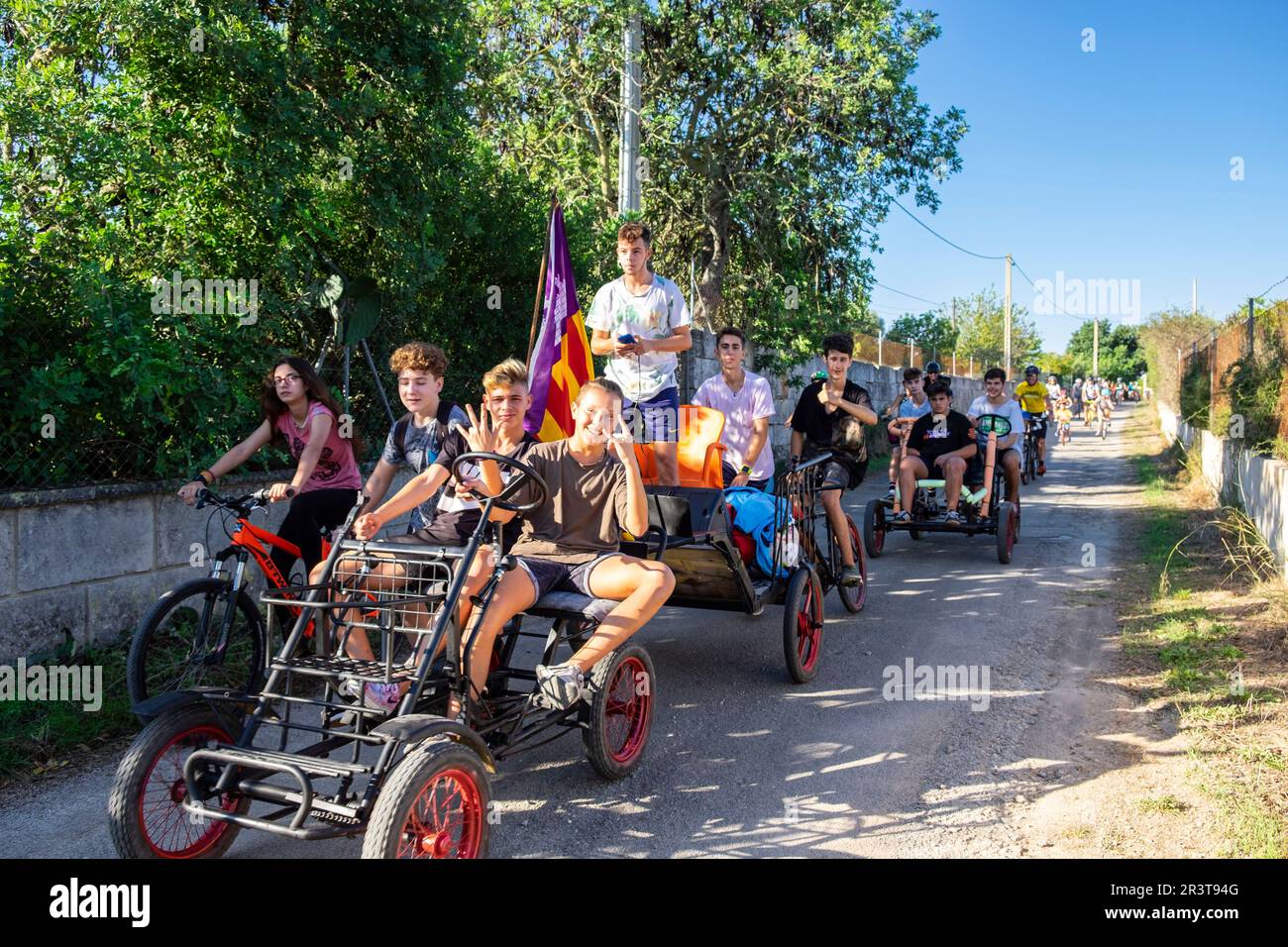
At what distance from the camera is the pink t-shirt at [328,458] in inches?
225

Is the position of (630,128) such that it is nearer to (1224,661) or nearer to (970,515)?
(970,515)

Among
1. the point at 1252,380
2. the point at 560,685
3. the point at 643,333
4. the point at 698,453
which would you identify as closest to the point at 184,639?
the point at 560,685

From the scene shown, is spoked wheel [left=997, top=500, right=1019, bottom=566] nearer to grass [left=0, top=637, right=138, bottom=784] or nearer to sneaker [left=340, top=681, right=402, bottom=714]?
sneaker [left=340, top=681, right=402, bottom=714]

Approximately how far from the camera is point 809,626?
610 cm

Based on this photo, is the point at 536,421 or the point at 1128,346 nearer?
the point at 536,421

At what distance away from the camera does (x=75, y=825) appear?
13.1 ft

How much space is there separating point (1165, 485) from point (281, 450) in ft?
46.6

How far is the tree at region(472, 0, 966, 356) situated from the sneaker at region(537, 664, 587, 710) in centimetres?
1181

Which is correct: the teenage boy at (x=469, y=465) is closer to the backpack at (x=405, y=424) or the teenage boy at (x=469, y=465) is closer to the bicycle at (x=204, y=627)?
the backpack at (x=405, y=424)

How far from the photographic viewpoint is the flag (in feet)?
22.5

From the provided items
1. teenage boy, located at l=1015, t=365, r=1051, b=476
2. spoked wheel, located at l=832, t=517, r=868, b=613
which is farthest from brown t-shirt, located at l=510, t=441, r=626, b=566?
teenage boy, located at l=1015, t=365, r=1051, b=476

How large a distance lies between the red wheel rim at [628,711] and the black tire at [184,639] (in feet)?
5.62
